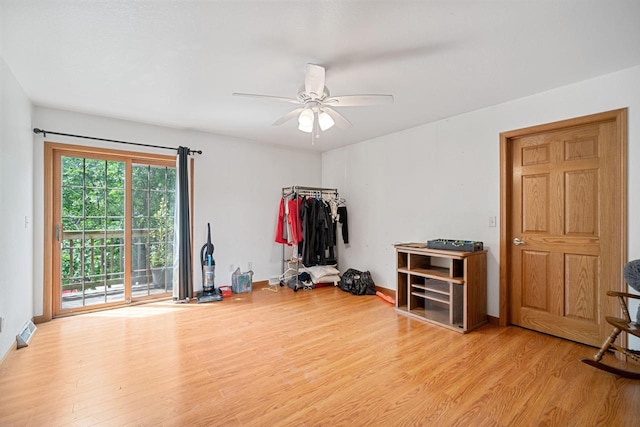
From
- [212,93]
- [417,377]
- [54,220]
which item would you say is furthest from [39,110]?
[417,377]

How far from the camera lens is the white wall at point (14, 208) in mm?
2293

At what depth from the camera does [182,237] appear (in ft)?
12.9

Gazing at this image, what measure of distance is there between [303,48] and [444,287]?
2.86 metres

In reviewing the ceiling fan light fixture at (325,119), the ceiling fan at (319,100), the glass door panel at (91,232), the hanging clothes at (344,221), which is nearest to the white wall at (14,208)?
the glass door panel at (91,232)

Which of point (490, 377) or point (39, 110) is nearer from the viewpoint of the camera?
point (490, 377)

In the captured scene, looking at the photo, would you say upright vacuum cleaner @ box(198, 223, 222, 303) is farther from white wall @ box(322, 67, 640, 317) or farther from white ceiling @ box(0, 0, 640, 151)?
white wall @ box(322, 67, 640, 317)

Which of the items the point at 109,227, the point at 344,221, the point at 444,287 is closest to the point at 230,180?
the point at 109,227

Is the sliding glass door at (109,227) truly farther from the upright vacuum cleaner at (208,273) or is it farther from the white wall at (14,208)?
the upright vacuum cleaner at (208,273)

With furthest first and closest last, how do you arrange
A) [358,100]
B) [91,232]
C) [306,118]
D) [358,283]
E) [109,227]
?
[358,283] < [109,227] < [91,232] < [306,118] < [358,100]

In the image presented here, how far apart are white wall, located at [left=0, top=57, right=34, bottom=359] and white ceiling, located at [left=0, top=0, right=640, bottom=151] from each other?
0.24 meters

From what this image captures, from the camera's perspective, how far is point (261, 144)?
4863mm

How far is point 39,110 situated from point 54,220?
1.24 metres

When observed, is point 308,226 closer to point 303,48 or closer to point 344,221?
point 344,221

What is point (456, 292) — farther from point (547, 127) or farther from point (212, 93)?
point (212, 93)
